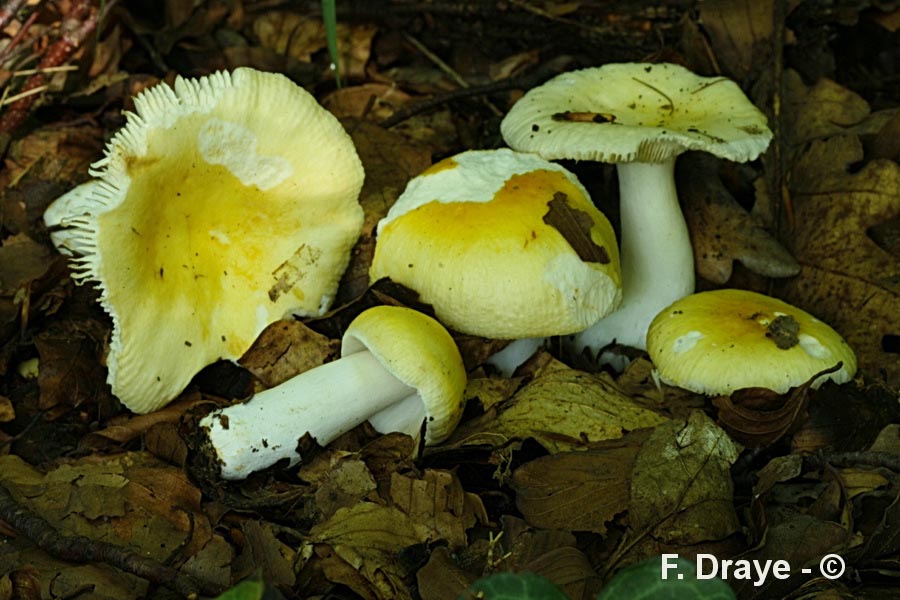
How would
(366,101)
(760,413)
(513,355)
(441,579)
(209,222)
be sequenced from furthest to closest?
(366,101), (513,355), (209,222), (760,413), (441,579)

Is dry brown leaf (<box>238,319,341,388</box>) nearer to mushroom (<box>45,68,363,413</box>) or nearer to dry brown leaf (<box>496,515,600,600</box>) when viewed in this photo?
mushroom (<box>45,68,363,413</box>)

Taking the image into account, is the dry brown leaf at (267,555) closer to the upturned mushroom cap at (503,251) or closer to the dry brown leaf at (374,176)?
the upturned mushroom cap at (503,251)

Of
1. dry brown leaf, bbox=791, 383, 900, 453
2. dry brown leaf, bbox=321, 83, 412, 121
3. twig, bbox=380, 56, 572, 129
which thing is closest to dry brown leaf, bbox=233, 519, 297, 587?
dry brown leaf, bbox=791, 383, 900, 453

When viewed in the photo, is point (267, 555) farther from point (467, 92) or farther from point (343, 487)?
point (467, 92)

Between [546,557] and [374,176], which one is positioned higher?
[374,176]

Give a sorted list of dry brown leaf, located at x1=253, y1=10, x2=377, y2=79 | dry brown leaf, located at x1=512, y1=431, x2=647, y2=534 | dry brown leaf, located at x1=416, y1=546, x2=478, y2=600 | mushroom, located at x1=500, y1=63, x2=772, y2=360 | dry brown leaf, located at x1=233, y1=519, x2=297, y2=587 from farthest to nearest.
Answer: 1. dry brown leaf, located at x1=253, y1=10, x2=377, y2=79
2. mushroom, located at x1=500, y1=63, x2=772, y2=360
3. dry brown leaf, located at x1=512, y1=431, x2=647, y2=534
4. dry brown leaf, located at x1=233, y1=519, x2=297, y2=587
5. dry brown leaf, located at x1=416, y1=546, x2=478, y2=600

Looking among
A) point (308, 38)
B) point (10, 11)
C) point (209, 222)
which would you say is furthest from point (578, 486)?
point (10, 11)
